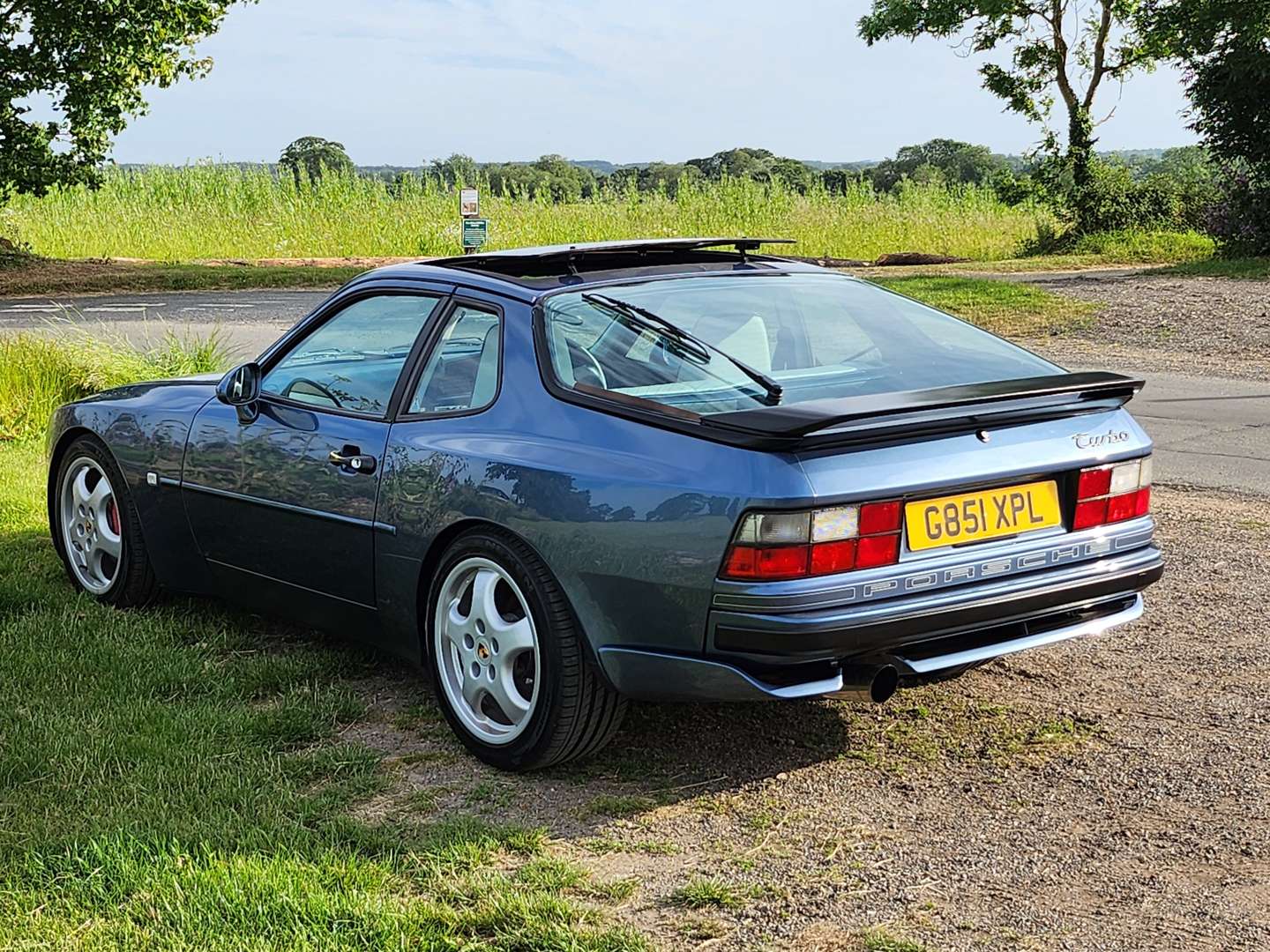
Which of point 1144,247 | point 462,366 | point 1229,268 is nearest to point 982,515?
point 462,366

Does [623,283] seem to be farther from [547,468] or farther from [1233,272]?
[1233,272]

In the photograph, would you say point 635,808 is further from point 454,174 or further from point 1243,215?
point 454,174

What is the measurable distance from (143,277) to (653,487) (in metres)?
23.8

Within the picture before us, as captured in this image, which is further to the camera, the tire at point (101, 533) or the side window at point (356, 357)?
the tire at point (101, 533)

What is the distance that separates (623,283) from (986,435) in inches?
50.7

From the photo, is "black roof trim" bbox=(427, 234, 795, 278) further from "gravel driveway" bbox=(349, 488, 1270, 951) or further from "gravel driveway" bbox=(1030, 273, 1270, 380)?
"gravel driveway" bbox=(1030, 273, 1270, 380)

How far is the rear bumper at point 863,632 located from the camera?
352cm

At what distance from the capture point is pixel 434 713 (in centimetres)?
464

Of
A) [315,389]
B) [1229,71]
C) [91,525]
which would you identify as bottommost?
[91,525]

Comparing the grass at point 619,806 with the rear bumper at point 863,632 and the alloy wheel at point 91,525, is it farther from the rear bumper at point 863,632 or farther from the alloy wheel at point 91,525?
the alloy wheel at point 91,525

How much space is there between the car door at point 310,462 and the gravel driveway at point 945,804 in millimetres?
527

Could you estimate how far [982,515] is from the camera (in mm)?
3766

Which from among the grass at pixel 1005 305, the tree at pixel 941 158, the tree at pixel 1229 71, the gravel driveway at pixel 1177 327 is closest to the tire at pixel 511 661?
the gravel driveway at pixel 1177 327

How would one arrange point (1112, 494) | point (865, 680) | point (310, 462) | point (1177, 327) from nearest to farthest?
point (865, 680) < point (1112, 494) < point (310, 462) < point (1177, 327)
